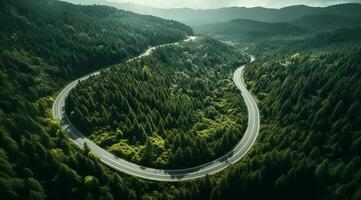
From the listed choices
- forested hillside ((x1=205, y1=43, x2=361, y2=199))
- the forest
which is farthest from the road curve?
forested hillside ((x1=205, y1=43, x2=361, y2=199))

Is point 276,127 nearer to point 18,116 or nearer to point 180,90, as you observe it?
point 180,90

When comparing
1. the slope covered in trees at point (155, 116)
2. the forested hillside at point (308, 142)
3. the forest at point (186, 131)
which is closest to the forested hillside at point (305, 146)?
the forested hillside at point (308, 142)

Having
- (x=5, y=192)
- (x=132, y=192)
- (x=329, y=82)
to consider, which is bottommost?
(x=132, y=192)

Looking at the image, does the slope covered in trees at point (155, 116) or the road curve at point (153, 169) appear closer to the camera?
the road curve at point (153, 169)

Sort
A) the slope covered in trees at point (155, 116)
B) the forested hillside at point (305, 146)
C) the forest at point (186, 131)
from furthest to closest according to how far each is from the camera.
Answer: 1. the slope covered in trees at point (155, 116)
2. the forested hillside at point (305, 146)
3. the forest at point (186, 131)

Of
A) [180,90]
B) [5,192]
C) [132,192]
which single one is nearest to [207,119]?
[180,90]

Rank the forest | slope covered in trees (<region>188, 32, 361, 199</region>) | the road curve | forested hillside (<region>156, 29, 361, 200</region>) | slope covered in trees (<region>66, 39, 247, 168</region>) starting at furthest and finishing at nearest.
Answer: slope covered in trees (<region>66, 39, 247, 168</region>), the road curve, slope covered in trees (<region>188, 32, 361, 199</region>), forested hillside (<region>156, 29, 361, 200</region>), the forest

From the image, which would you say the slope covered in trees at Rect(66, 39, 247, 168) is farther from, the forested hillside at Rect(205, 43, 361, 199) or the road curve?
the forested hillside at Rect(205, 43, 361, 199)

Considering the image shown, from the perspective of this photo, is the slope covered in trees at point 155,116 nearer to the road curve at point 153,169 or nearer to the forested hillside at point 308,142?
the road curve at point 153,169
